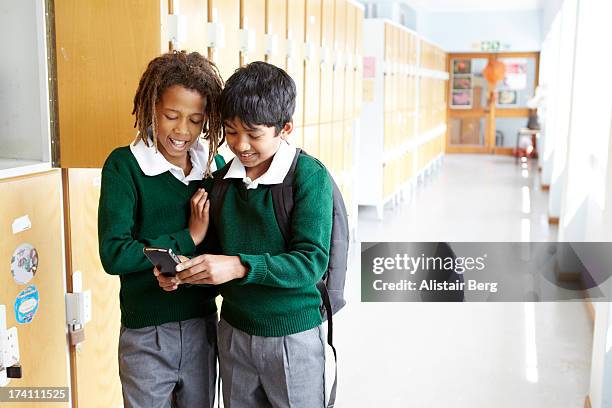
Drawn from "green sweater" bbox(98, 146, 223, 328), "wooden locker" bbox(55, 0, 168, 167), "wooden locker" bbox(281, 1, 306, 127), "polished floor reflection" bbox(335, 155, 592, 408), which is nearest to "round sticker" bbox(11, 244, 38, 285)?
"wooden locker" bbox(55, 0, 168, 167)

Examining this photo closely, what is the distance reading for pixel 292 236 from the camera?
5.83 ft

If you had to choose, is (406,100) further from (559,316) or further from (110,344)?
(110,344)

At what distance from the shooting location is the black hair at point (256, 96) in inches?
67.2

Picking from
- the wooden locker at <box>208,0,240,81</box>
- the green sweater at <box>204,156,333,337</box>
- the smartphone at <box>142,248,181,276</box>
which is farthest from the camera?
the wooden locker at <box>208,0,240,81</box>

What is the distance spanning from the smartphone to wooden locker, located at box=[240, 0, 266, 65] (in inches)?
70.3

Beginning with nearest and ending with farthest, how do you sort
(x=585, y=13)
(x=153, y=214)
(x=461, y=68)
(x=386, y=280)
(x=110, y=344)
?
(x=153, y=214) < (x=110, y=344) < (x=585, y=13) < (x=386, y=280) < (x=461, y=68)

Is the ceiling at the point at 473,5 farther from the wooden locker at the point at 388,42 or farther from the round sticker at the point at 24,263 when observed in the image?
the round sticker at the point at 24,263

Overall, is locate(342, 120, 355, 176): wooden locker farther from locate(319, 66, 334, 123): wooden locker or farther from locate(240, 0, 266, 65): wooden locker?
locate(240, 0, 266, 65): wooden locker

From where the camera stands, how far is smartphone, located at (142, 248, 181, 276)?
63.7 inches

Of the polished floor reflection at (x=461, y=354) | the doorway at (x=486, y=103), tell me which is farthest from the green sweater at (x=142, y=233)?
the doorway at (x=486, y=103)

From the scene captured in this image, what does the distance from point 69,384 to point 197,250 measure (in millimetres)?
1136

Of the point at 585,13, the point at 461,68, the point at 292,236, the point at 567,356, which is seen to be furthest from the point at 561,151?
the point at 461,68

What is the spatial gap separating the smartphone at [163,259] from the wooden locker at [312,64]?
3100mm

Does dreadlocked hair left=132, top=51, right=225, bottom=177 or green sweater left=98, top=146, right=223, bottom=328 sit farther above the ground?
dreadlocked hair left=132, top=51, right=225, bottom=177
